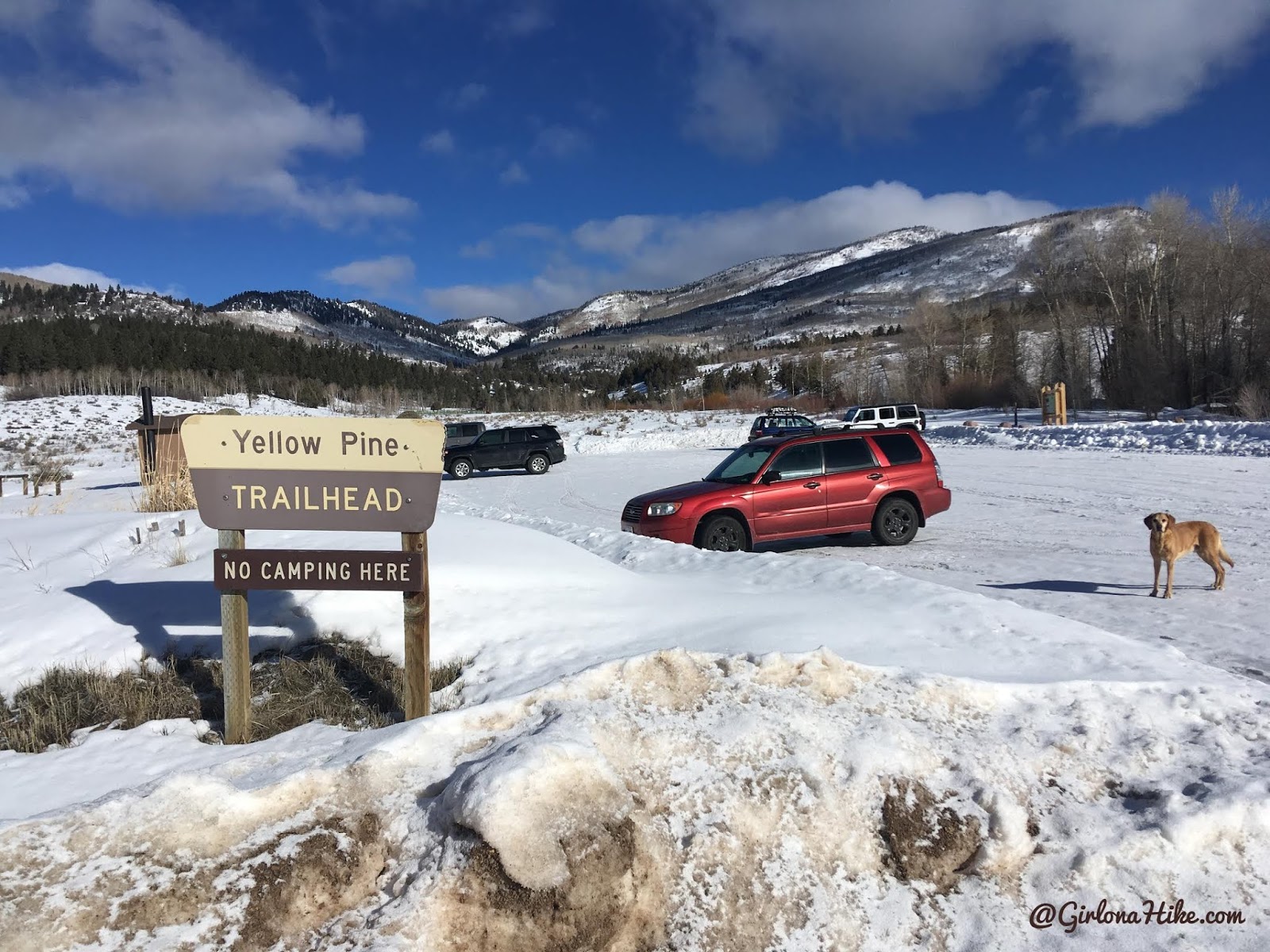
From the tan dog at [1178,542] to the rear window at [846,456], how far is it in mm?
4149

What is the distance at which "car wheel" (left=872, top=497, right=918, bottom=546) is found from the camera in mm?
11500

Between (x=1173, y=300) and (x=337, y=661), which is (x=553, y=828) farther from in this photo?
(x=1173, y=300)

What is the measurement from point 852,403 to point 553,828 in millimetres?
74254

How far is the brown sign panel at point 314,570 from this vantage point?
4.23 m

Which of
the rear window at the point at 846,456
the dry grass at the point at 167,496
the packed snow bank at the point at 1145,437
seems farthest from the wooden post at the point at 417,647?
the packed snow bank at the point at 1145,437

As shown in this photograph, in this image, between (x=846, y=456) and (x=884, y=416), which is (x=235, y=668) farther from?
(x=884, y=416)

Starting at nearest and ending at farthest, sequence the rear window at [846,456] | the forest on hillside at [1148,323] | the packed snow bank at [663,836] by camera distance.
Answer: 1. the packed snow bank at [663,836]
2. the rear window at [846,456]
3. the forest on hillside at [1148,323]

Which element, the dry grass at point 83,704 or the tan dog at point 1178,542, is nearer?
the dry grass at point 83,704

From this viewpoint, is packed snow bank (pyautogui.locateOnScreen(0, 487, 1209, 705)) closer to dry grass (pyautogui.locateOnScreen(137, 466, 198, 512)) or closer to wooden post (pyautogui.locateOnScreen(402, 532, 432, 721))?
wooden post (pyautogui.locateOnScreen(402, 532, 432, 721))

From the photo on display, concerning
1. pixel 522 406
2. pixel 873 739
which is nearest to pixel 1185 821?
pixel 873 739

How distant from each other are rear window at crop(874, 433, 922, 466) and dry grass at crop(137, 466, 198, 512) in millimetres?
10832

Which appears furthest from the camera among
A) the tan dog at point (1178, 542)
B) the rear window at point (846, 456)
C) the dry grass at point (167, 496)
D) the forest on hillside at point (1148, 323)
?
the forest on hillside at point (1148, 323)

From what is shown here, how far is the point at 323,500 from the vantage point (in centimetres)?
433

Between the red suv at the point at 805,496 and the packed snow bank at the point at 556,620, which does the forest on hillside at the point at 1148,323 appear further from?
the packed snow bank at the point at 556,620
